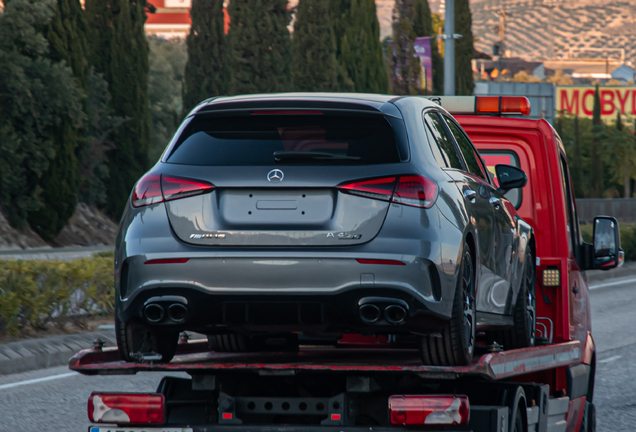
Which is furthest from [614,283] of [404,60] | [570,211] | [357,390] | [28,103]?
[404,60]

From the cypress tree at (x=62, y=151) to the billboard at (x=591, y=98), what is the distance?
2536 inches

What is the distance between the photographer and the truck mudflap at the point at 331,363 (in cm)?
475

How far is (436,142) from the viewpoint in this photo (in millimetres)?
5457

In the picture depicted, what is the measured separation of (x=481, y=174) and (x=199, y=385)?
2427 mm

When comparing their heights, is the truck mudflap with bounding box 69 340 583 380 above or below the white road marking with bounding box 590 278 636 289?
above

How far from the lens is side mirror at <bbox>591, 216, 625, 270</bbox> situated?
7.91 meters

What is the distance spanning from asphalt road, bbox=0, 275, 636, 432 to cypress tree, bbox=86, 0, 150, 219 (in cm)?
2909

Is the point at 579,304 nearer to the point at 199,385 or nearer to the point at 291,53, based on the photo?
the point at 199,385

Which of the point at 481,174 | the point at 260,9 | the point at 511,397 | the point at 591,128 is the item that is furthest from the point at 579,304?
the point at 591,128

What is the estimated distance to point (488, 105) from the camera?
27.1 ft

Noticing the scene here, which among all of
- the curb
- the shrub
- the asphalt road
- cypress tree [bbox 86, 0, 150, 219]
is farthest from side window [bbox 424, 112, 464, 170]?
cypress tree [bbox 86, 0, 150, 219]

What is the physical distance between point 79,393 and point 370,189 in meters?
5.94

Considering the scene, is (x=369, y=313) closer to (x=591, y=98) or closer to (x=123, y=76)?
(x=123, y=76)

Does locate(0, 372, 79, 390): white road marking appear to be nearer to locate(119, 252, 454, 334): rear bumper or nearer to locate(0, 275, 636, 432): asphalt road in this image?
locate(0, 275, 636, 432): asphalt road
